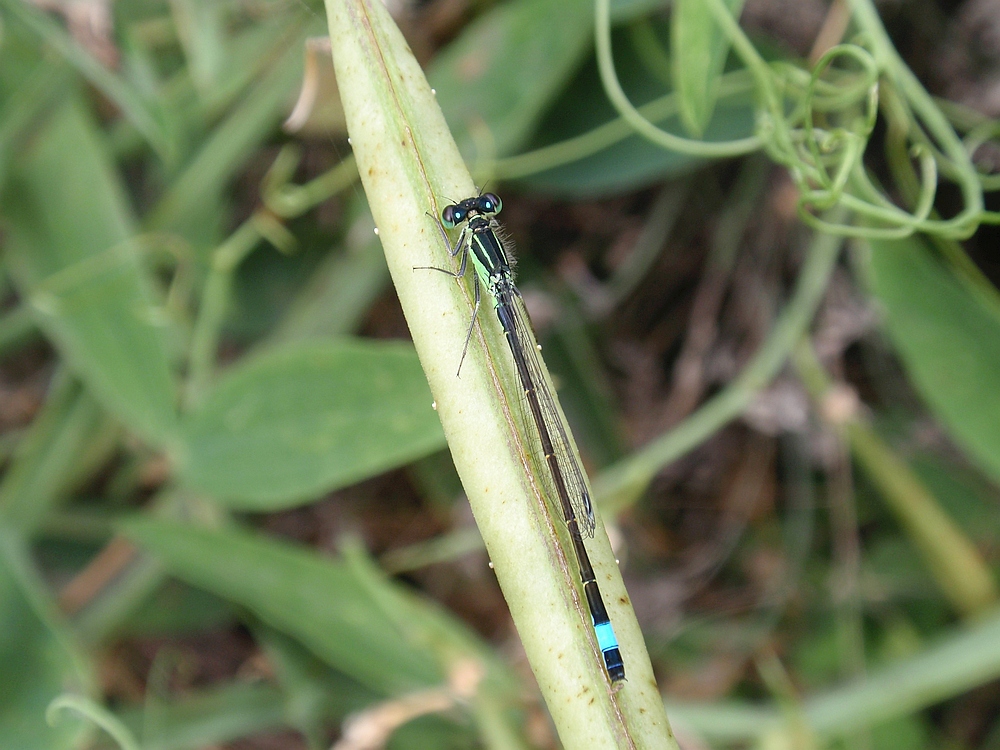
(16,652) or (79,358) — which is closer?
(16,652)

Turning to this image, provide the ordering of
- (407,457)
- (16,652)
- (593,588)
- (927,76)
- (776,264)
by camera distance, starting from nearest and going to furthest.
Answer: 1. (593,588)
2. (407,457)
3. (16,652)
4. (927,76)
5. (776,264)

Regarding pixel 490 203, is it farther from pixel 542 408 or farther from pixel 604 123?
pixel 604 123

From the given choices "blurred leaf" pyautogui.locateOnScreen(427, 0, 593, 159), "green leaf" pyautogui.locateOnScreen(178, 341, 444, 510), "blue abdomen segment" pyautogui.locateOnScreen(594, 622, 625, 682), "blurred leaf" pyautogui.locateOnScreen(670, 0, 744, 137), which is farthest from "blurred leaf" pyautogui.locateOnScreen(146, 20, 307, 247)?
"blue abdomen segment" pyautogui.locateOnScreen(594, 622, 625, 682)

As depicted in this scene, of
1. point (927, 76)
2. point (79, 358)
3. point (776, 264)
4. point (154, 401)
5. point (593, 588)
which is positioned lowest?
point (593, 588)

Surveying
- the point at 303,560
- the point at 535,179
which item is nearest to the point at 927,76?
the point at 535,179

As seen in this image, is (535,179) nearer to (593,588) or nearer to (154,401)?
(154,401)

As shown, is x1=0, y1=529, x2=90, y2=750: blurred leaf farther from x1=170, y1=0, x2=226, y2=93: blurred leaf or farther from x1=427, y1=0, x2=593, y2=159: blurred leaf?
x1=427, y1=0, x2=593, y2=159: blurred leaf

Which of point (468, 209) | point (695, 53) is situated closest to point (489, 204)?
point (468, 209)
